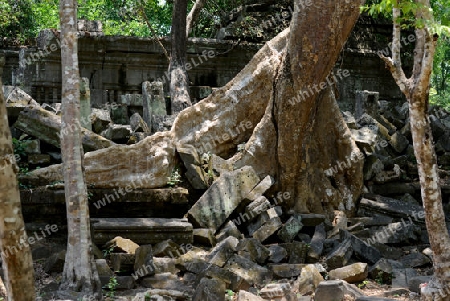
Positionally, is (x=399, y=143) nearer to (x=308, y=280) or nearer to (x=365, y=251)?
(x=365, y=251)

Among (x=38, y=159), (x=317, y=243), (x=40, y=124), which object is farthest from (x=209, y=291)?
(x=40, y=124)

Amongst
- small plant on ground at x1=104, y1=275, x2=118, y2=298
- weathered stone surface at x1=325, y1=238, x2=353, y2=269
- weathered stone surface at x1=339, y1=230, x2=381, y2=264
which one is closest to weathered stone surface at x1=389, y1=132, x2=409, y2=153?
weathered stone surface at x1=339, y1=230, x2=381, y2=264

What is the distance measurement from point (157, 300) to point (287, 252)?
1.92 m

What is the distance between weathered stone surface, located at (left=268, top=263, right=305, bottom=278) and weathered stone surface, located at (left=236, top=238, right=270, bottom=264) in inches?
5.2

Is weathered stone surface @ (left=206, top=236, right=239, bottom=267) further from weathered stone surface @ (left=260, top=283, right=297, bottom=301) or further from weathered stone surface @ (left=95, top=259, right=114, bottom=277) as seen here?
weathered stone surface @ (left=95, top=259, right=114, bottom=277)

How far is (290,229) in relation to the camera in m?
6.75

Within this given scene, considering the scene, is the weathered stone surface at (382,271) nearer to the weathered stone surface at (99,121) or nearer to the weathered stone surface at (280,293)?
the weathered stone surface at (280,293)

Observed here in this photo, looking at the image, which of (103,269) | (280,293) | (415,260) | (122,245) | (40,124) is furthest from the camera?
(40,124)

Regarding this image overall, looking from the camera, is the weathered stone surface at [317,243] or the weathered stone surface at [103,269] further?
the weathered stone surface at [317,243]

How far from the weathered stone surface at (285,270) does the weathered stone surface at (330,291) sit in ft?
2.68

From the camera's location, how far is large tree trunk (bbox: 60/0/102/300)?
494cm

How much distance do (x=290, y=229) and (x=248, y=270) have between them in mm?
1312

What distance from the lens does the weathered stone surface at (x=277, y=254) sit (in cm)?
604

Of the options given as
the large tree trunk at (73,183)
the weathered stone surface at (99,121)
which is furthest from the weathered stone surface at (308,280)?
the weathered stone surface at (99,121)
